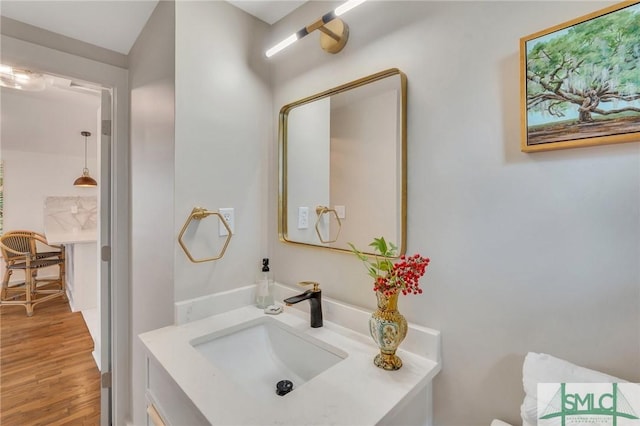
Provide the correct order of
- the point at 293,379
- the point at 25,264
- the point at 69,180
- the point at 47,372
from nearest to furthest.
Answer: the point at 293,379 < the point at 47,372 < the point at 25,264 < the point at 69,180

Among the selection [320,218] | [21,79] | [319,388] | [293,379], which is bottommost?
[293,379]

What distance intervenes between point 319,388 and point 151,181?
1171 millimetres

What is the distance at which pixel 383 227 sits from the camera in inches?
40.7

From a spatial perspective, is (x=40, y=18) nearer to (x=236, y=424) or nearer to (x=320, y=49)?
(x=320, y=49)

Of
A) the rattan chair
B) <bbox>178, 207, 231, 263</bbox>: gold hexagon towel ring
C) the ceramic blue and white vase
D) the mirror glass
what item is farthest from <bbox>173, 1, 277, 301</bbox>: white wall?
the rattan chair

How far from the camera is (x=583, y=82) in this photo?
2.18 feet

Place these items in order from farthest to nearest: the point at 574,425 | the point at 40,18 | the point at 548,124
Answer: the point at 40,18
the point at 548,124
the point at 574,425

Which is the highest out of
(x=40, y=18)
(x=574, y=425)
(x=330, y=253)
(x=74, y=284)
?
(x=40, y=18)

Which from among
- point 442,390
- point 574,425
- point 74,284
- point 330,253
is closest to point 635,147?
point 574,425

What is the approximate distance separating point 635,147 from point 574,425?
0.60 metres

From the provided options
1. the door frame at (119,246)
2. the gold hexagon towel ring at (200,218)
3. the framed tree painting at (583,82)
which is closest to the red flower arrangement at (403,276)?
the framed tree painting at (583,82)

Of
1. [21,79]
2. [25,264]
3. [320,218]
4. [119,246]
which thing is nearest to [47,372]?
[119,246]

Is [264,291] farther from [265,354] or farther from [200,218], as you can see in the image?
[200,218]

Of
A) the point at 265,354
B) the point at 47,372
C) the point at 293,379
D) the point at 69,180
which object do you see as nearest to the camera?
the point at 293,379
